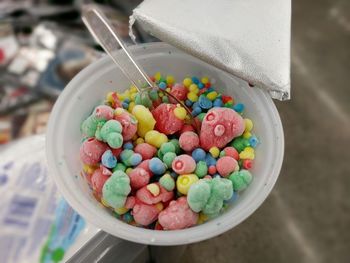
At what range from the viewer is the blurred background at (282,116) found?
1.00m

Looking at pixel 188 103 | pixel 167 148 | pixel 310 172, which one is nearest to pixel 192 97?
pixel 188 103

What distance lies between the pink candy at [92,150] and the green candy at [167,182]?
0.28ft

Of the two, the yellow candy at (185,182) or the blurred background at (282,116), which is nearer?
the yellow candy at (185,182)

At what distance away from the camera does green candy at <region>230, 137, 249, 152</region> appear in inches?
21.6

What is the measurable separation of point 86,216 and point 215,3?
1.12 ft

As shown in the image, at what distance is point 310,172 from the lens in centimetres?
113

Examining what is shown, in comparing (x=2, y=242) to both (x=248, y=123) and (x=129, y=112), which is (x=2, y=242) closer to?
(x=129, y=112)

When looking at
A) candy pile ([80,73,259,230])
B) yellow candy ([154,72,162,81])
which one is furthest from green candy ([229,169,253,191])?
yellow candy ([154,72,162,81])

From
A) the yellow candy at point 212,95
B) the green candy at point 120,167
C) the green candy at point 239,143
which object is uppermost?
the yellow candy at point 212,95

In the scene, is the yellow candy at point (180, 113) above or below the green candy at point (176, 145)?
above

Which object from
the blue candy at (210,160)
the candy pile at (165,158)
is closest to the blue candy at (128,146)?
the candy pile at (165,158)

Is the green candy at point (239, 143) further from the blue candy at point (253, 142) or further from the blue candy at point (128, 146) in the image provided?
the blue candy at point (128, 146)

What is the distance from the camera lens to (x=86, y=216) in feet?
1.54

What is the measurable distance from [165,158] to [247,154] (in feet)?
0.37
